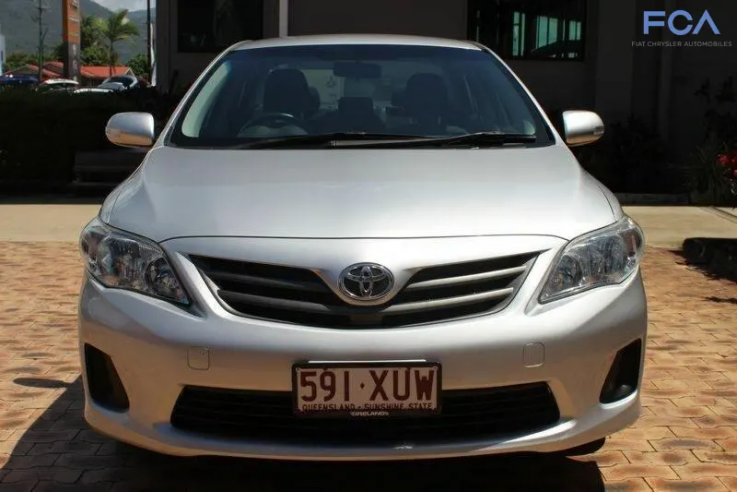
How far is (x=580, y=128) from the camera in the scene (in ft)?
14.1

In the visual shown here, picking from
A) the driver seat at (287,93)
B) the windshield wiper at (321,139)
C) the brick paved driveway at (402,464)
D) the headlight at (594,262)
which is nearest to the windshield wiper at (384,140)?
the windshield wiper at (321,139)

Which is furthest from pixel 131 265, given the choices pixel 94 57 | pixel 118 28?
pixel 94 57

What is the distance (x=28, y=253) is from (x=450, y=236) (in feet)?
20.0

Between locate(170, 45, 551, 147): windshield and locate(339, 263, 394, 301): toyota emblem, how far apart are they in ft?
4.06

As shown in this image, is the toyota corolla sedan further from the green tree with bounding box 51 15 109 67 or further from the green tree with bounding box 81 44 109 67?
the green tree with bounding box 81 44 109 67

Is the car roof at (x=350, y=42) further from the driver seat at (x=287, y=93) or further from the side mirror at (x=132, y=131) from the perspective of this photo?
the side mirror at (x=132, y=131)

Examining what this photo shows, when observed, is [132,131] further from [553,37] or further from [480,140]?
[553,37]

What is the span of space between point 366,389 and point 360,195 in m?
0.68

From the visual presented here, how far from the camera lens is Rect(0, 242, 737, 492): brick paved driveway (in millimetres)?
3523

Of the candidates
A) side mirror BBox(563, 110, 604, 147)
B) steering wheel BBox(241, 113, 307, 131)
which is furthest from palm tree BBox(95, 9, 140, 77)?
side mirror BBox(563, 110, 604, 147)

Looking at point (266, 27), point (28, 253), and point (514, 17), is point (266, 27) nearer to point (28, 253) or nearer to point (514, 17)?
point (514, 17)

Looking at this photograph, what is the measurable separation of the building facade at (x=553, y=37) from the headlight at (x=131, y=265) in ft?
30.7

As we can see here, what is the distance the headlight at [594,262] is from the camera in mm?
3004

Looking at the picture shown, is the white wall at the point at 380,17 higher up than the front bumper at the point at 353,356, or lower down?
higher up
